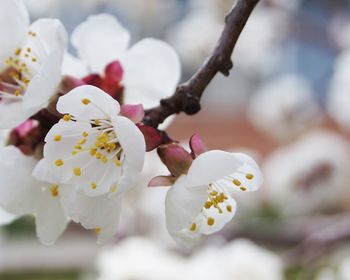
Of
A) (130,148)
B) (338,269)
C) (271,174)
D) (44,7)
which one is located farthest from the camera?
(44,7)

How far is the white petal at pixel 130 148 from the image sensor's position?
47cm

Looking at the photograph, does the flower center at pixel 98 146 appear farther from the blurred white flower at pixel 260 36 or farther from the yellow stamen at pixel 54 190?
the blurred white flower at pixel 260 36

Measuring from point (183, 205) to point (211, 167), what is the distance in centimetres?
3

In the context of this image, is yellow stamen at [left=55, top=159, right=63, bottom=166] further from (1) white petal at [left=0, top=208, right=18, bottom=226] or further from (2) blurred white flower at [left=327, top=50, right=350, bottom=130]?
(2) blurred white flower at [left=327, top=50, right=350, bottom=130]

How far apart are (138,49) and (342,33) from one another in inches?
71.7

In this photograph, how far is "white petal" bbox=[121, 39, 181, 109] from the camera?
639 mm

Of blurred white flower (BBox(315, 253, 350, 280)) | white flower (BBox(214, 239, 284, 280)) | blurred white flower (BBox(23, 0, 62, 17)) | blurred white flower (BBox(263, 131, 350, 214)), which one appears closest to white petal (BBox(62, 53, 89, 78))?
blurred white flower (BBox(315, 253, 350, 280))

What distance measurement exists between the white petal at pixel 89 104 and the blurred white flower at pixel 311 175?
1.69 m

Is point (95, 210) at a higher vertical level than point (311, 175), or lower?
higher

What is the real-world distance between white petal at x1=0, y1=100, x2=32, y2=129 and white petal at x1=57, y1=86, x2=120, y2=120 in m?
0.04

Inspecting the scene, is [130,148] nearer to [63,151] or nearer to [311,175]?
[63,151]

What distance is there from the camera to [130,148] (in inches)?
18.5

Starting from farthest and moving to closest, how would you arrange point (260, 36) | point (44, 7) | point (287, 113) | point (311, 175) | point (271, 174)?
1. point (260, 36)
2. point (44, 7)
3. point (287, 113)
4. point (271, 174)
5. point (311, 175)

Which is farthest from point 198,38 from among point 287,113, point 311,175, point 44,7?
point 311,175
